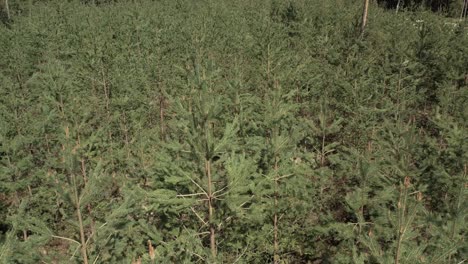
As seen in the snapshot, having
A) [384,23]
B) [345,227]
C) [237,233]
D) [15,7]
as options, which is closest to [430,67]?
[384,23]

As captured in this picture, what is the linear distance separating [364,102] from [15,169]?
10633mm

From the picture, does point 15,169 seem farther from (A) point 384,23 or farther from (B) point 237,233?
(A) point 384,23

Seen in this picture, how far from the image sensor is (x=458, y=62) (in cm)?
1784

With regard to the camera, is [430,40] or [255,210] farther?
[430,40]

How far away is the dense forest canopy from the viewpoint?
5902 millimetres

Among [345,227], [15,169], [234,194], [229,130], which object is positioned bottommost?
[345,227]

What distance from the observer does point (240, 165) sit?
22.4 feet

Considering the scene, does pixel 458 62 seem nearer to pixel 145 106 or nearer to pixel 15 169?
pixel 145 106

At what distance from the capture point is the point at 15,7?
167ft

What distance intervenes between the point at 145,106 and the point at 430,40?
48.5 feet

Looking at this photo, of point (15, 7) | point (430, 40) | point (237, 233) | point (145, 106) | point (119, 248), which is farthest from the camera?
point (15, 7)

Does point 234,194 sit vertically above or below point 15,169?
above

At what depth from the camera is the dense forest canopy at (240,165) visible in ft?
19.4

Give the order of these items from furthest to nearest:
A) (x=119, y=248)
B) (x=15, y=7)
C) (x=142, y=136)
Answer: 1. (x=15, y=7)
2. (x=142, y=136)
3. (x=119, y=248)
